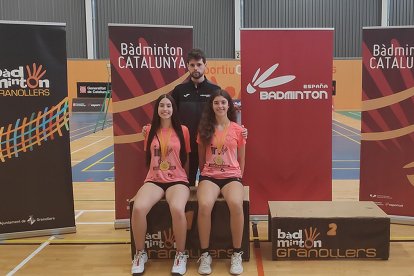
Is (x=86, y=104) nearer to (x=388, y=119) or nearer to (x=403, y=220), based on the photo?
(x=388, y=119)

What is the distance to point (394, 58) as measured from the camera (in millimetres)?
4156

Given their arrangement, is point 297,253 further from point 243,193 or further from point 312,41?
point 312,41

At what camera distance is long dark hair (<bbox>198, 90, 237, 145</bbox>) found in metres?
3.57

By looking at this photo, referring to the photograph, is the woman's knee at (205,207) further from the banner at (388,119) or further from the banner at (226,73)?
the banner at (226,73)

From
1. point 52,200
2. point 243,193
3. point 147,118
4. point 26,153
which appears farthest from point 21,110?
point 243,193

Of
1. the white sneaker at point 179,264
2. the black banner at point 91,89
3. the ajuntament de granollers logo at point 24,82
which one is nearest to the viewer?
the white sneaker at point 179,264

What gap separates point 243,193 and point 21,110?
6.75 ft

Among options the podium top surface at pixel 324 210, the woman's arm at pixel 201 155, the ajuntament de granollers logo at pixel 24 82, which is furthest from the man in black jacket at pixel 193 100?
the ajuntament de granollers logo at pixel 24 82

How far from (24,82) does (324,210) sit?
275 centimetres

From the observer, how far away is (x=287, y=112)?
4.23 meters

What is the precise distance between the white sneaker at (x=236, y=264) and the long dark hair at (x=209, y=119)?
0.92m

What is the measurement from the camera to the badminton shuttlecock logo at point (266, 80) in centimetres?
416

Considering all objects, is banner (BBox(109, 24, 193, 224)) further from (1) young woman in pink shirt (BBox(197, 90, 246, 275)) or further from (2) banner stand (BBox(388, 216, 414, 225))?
(2) banner stand (BBox(388, 216, 414, 225))

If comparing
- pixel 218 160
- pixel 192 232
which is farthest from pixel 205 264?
pixel 218 160
